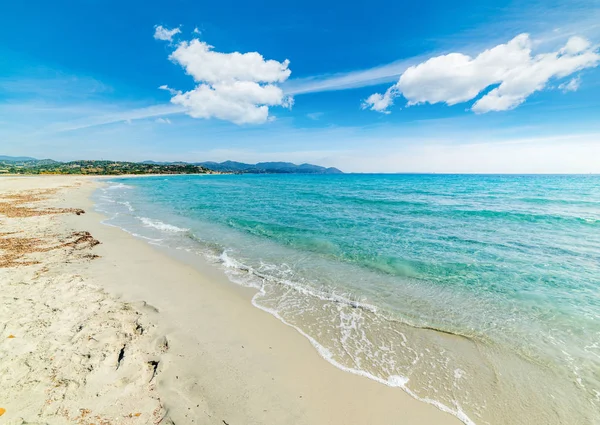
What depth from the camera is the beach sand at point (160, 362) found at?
399cm

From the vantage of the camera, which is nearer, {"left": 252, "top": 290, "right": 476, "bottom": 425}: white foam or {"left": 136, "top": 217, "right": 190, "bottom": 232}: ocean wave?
{"left": 252, "top": 290, "right": 476, "bottom": 425}: white foam

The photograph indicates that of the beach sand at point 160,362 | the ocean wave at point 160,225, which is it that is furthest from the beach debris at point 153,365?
the ocean wave at point 160,225

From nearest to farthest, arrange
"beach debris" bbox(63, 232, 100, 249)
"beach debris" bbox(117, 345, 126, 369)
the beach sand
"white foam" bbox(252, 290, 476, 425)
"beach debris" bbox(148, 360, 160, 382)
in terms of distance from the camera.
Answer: the beach sand
"white foam" bbox(252, 290, 476, 425)
"beach debris" bbox(148, 360, 160, 382)
"beach debris" bbox(117, 345, 126, 369)
"beach debris" bbox(63, 232, 100, 249)

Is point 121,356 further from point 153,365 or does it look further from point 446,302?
point 446,302

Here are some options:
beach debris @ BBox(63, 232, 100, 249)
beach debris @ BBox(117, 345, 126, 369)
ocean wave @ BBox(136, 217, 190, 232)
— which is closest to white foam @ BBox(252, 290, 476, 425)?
beach debris @ BBox(117, 345, 126, 369)

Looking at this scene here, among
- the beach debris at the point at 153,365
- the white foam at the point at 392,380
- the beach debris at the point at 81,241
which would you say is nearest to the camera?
the white foam at the point at 392,380

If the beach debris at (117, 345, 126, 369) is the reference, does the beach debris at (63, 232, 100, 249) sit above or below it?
above

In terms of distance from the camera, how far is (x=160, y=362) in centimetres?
501

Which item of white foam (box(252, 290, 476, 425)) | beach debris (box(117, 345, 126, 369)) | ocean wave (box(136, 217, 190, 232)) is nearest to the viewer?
white foam (box(252, 290, 476, 425))

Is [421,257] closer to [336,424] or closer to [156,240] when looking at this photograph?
[336,424]

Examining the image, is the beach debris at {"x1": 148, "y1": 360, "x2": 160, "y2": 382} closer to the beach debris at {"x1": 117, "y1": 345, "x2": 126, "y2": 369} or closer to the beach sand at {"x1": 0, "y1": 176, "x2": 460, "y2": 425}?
the beach sand at {"x1": 0, "y1": 176, "x2": 460, "y2": 425}

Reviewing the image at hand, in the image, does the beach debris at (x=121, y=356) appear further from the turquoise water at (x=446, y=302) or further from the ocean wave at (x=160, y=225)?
the ocean wave at (x=160, y=225)

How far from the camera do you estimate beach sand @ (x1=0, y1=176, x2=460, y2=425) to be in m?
3.99

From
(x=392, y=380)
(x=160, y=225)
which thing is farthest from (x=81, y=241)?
(x=392, y=380)
